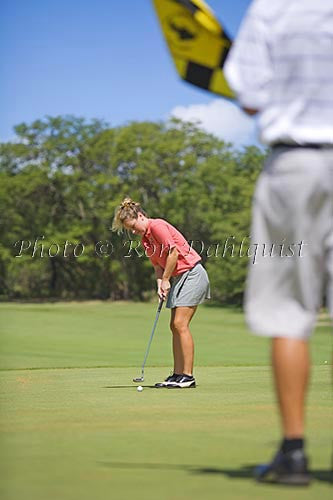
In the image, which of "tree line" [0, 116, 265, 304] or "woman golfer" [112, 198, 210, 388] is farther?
"tree line" [0, 116, 265, 304]

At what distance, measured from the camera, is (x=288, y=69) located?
362 centimetres

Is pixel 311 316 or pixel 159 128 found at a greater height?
pixel 159 128

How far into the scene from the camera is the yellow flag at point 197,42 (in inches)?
162

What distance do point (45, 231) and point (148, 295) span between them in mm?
7767

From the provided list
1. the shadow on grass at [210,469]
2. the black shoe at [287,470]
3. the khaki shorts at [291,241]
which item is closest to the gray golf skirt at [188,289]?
the shadow on grass at [210,469]

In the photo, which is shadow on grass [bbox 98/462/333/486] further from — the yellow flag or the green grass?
the yellow flag

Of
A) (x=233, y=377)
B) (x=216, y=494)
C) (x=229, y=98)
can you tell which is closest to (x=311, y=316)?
(x=216, y=494)

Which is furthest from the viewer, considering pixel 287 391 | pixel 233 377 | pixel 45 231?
pixel 45 231

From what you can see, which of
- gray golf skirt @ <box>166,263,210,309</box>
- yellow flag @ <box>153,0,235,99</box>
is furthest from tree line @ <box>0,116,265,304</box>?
yellow flag @ <box>153,0,235,99</box>

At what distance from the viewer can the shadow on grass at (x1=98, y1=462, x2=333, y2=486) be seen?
11.8ft

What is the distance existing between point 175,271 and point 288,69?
16.7ft

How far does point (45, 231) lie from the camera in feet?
198

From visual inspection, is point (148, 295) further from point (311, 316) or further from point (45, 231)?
point (311, 316)

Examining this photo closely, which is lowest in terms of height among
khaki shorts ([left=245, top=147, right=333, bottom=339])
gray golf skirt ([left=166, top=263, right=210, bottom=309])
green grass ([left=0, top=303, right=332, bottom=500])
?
green grass ([left=0, top=303, right=332, bottom=500])
